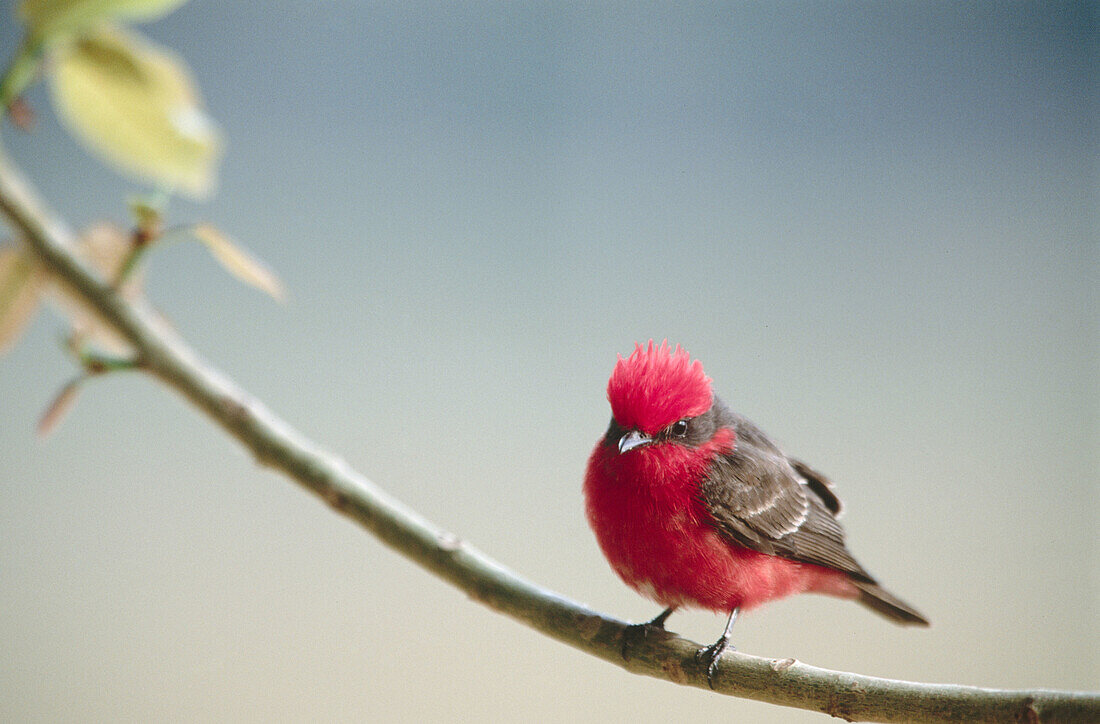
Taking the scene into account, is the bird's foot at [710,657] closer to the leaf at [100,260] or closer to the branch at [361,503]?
the branch at [361,503]

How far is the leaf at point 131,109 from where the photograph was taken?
39 centimetres

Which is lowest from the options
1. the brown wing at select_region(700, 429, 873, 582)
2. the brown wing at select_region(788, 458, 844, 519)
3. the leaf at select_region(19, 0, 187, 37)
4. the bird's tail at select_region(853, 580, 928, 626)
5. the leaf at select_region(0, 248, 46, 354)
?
the leaf at select_region(0, 248, 46, 354)

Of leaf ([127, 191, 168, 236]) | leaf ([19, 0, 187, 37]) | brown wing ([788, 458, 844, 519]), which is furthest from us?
brown wing ([788, 458, 844, 519])

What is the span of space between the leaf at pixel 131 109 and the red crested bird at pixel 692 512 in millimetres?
307

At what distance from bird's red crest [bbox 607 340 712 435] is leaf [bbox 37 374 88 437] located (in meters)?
0.33

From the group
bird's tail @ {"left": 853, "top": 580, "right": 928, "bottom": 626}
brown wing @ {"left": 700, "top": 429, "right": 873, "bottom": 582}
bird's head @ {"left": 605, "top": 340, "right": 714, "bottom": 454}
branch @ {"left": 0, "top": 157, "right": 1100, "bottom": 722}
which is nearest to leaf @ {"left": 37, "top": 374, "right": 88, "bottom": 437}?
branch @ {"left": 0, "top": 157, "right": 1100, "bottom": 722}

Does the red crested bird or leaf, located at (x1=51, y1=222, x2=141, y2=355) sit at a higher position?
the red crested bird

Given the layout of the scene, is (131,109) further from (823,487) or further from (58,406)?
(823,487)

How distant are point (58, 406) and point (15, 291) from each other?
65mm

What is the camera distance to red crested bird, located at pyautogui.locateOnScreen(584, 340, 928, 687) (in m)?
0.61

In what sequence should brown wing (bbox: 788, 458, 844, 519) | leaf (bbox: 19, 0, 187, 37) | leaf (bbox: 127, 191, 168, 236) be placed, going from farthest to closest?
brown wing (bbox: 788, 458, 844, 519) → leaf (bbox: 127, 191, 168, 236) → leaf (bbox: 19, 0, 187, 37)

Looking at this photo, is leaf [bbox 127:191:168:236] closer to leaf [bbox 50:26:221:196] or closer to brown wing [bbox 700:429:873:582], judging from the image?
leaf [bbox 50:26:221:196]

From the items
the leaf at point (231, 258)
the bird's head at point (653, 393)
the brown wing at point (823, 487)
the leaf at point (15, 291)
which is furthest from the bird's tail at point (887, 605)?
the leaf at point (15, 291)

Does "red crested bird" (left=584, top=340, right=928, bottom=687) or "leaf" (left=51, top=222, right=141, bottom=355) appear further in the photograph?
"red crested bird" (left=584, top=340, right=928, bottom=687)
